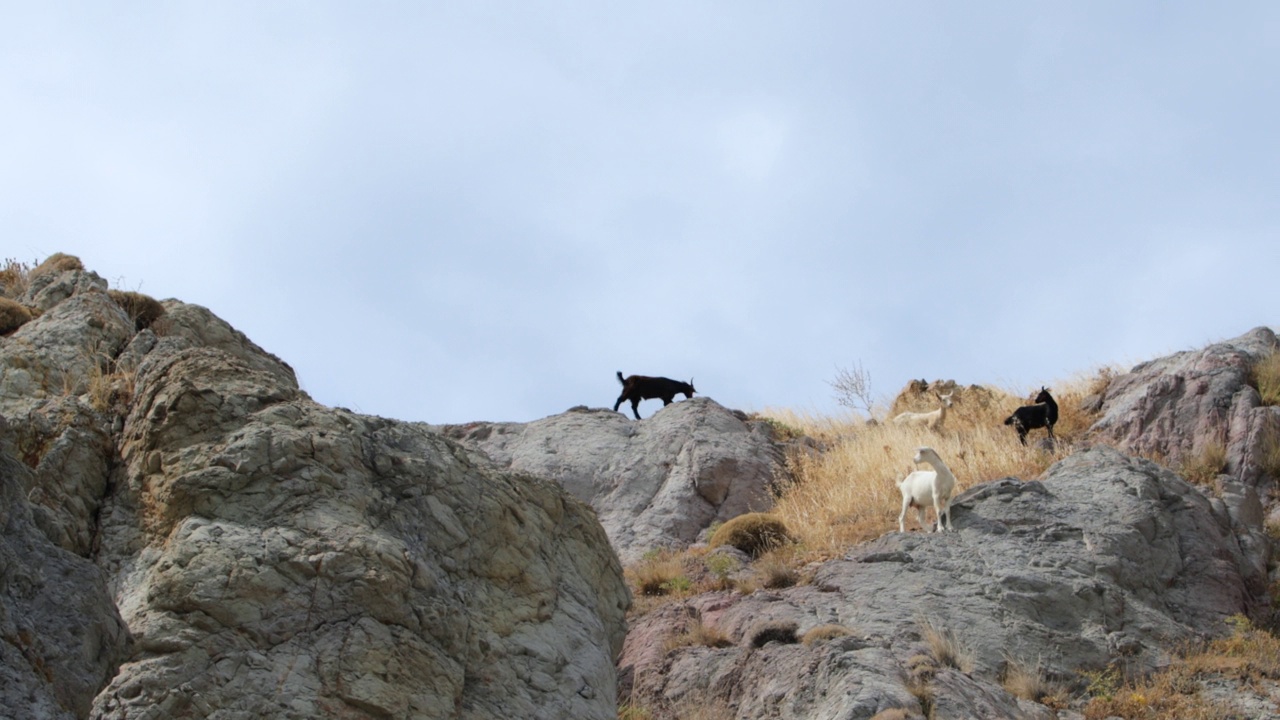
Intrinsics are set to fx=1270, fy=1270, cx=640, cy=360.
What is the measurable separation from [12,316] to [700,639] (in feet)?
27.9

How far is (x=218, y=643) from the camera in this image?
8.36m

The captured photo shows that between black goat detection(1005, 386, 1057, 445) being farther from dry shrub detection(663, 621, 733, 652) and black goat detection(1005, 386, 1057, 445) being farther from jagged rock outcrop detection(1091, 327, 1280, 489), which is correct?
dry shrub detection(663, 621, 733, 652)

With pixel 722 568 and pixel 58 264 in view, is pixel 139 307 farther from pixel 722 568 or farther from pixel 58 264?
pixel 722 568

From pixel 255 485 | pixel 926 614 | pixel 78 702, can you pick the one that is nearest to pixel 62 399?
pixel 255 485

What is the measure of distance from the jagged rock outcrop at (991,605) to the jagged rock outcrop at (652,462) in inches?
187

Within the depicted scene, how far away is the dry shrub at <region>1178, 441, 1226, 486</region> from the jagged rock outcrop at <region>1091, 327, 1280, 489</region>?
0.10 m

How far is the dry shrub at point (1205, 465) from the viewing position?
19.6 metres

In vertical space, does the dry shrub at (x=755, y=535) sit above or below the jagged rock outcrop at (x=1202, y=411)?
below

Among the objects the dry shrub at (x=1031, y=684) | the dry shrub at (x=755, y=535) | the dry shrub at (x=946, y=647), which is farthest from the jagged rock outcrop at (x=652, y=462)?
the dry shrub at (x=1031, y=684)

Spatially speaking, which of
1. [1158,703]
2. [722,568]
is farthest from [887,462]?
[1158,703]

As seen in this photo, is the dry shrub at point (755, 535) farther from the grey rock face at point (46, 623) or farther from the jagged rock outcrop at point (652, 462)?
the grey rock face at point (46, 623)

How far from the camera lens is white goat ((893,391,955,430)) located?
987 inches

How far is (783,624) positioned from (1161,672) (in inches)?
172

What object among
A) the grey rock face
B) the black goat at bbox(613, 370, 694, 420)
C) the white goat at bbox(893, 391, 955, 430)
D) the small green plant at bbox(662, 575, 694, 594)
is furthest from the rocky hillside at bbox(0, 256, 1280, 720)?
the black goat at bbox(613, 370, 694, 420)
